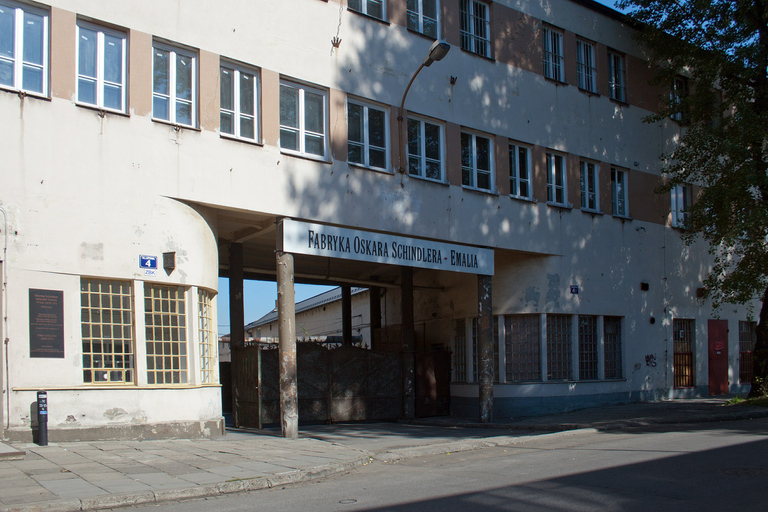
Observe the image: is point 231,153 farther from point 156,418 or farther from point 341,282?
point 341,282

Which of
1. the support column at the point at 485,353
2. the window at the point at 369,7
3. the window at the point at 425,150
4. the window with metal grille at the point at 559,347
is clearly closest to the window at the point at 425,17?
the window at the point at 369,7

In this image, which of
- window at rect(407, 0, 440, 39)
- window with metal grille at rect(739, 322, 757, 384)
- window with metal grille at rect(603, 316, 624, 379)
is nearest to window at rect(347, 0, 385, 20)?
window at rect(407, 0, 440, 39)

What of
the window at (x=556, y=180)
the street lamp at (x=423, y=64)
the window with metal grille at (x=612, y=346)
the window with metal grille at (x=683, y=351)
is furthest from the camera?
the window with metal grille at (x=683, y=351)

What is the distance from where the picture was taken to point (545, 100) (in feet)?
67.7

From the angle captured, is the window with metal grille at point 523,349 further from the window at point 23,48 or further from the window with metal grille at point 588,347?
the window at point 23,48

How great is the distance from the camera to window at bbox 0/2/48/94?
11531 mm

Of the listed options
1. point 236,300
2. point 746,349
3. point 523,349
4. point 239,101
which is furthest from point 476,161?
point 746,349

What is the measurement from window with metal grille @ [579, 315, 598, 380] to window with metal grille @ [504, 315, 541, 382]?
1.70 m

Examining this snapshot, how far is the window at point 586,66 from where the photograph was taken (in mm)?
21969

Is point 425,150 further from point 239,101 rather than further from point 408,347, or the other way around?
point 408,347

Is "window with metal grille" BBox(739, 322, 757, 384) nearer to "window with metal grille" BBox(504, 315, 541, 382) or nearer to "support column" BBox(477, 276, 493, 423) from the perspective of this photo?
"window with metal grille" BBox(504, 315, 541, 382)

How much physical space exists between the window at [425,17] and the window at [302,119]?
3.72m

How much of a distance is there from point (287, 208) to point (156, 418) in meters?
4.80

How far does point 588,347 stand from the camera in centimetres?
2130
